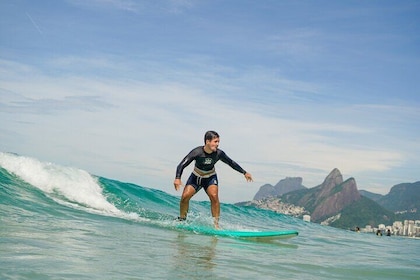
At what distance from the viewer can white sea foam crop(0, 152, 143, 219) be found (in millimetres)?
13688

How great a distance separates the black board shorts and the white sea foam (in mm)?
3860

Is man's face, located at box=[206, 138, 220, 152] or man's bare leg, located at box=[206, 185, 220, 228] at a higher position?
man's face, located at box=[206, 138, 220, 152]

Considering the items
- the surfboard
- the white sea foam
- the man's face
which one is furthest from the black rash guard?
the white sea foam

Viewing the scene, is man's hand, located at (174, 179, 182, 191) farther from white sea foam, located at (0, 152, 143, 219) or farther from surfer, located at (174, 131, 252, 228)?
white sea foam, located at (0, 152, 143, 219)

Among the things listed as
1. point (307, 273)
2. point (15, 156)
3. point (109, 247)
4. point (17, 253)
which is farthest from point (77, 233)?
point (15, 156)

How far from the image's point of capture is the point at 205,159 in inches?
396

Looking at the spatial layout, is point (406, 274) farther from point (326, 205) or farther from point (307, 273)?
point (326, 205)

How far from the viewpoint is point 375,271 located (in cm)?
559

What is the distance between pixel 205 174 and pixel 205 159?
0.37 m

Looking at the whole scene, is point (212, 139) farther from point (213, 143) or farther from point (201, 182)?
point (201, 182)

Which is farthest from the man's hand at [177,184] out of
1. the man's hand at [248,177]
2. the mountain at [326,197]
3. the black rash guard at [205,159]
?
the mountain at [326,197]

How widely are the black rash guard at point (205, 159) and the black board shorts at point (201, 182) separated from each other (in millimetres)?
208

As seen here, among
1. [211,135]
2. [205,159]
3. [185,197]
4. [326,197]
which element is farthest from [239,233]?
[326,197]

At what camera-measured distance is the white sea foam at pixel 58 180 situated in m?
13.7
